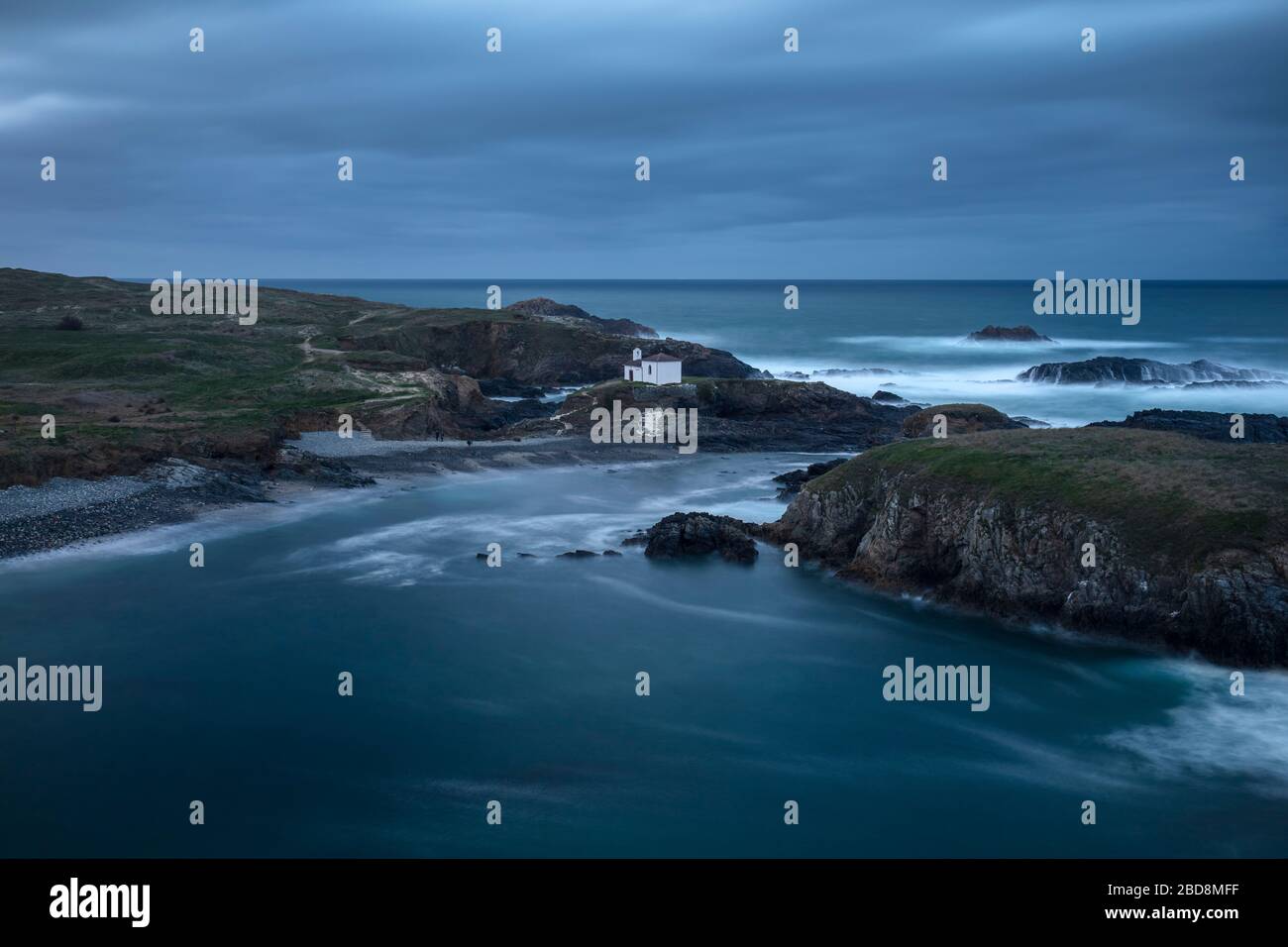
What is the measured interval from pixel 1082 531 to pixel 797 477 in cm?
1912

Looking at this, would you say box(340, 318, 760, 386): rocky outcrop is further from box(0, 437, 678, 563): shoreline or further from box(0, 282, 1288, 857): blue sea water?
box(0, 282, 1288, 857): blue sea water

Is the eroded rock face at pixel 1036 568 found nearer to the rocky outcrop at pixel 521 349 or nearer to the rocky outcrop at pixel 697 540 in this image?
the rocky outcrop at pixel 697 540

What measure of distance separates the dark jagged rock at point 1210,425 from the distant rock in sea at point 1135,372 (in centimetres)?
2931

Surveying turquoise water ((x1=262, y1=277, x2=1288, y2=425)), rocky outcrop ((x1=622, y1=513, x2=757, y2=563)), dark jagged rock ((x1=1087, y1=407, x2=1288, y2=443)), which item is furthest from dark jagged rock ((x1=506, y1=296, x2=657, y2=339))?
rocky outcrop ((x1=622, y1=513, x2=757, y2=563))

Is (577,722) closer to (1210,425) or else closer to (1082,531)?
(1082,531)

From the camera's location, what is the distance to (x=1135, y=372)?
263 ft

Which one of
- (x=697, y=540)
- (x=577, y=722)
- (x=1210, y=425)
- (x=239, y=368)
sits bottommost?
(x=577, y=722)

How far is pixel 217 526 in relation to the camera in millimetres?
36844

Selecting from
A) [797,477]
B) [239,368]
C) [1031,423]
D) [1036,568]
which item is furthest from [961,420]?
[239,368]

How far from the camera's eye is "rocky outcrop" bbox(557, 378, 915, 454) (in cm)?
5650

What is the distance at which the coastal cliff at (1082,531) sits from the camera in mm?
24328

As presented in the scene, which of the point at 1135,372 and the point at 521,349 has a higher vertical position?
the point at 521,349

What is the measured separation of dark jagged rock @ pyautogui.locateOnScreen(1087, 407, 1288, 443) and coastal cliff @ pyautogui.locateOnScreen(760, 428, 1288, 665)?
1611 centimetres
